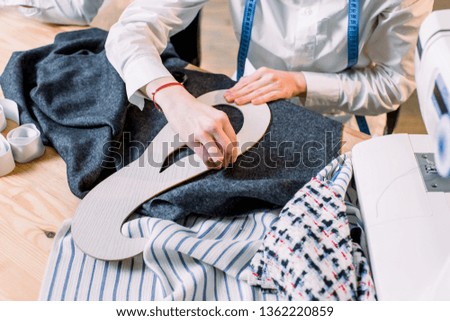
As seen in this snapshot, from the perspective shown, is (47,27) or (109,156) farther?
(47,27)

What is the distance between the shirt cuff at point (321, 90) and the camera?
3.83ft

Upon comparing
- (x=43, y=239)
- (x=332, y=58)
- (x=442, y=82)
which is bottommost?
(x=43, y=239)

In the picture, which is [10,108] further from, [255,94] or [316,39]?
[316,39]

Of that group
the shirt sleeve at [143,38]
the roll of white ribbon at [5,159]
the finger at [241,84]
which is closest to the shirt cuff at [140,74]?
the shirt sleeve at [143,38]

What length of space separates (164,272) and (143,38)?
522mm

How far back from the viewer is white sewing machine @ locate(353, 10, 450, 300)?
67 cm

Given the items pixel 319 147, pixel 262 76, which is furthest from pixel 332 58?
pixel 319 147

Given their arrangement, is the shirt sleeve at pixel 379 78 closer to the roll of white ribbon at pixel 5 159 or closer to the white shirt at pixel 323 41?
the white shirt at pixel 323 41

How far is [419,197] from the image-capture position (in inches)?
30.1

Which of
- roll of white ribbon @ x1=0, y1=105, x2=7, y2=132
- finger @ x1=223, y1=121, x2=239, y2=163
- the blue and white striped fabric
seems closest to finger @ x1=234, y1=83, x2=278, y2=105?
finger @ x1=223, y1=121, x2=239, y2=163

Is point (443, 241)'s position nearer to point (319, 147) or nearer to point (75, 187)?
point (319, 147)

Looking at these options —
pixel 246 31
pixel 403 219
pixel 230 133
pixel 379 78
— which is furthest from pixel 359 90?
pixel 403 219

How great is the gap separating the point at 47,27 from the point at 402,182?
94 centimetres

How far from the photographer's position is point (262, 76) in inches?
41.9
